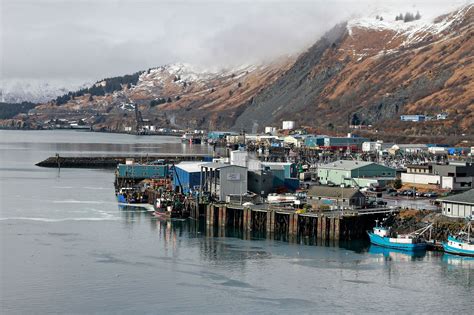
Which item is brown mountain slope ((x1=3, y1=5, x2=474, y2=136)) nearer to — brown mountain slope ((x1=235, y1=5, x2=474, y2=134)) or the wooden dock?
brown mountain slope ((x1=235, y1=5, x2=474, y2=134))

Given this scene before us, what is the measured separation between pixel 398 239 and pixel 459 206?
2.85 meters

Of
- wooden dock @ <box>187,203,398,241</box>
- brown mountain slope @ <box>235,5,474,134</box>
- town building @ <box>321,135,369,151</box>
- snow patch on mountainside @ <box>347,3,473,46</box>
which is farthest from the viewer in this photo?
snow patch on mountainside @ <box>347,3,473,46</box>

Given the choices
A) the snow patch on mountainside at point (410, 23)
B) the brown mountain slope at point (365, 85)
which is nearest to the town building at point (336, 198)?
the brown mountain slope at point (365, 85)

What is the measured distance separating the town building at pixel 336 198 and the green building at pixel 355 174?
23.3 feet

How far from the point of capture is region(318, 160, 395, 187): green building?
43719 millimetres

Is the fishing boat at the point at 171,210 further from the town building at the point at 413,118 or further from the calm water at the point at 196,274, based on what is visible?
the town building at the point at 413,118

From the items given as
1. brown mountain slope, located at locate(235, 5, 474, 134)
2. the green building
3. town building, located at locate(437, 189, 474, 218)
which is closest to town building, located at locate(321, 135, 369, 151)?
brown mountain slope, located at locate(235, 5, 474, 134)

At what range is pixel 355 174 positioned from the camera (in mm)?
44719

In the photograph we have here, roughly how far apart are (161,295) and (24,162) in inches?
2031

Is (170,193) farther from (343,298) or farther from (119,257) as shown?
(343,298)

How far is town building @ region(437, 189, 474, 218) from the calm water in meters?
2.70

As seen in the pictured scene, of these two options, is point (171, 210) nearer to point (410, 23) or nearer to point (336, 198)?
point (336, 198)

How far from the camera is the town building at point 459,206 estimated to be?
103 ft

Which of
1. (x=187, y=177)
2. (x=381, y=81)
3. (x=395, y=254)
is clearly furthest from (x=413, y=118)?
(x=395, y=254)
